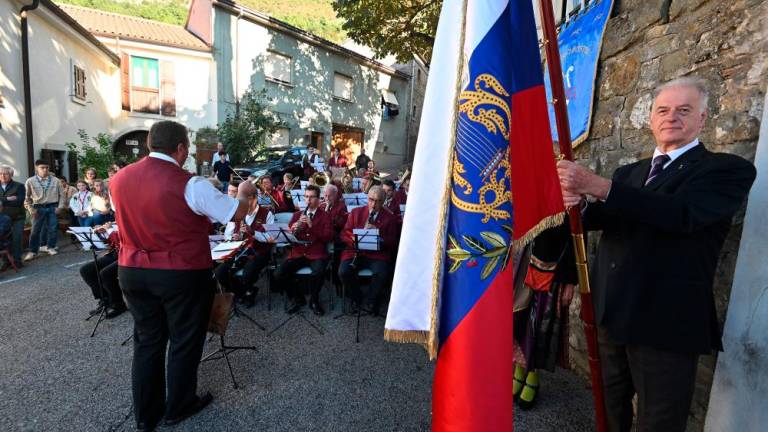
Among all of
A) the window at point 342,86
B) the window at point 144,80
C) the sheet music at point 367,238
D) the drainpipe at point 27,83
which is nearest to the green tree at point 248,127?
the window at point 144,80

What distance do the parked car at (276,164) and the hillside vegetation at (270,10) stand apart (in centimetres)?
1534

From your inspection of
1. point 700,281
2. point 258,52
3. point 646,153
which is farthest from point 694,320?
point 258,52

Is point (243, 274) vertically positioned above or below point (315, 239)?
below

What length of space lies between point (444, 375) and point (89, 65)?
1692 cm

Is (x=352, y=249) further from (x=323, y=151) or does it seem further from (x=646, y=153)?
(x=323, y=151)

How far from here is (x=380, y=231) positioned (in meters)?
4.92

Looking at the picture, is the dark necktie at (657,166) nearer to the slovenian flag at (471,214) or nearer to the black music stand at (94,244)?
the slovenian flag at (471,214)

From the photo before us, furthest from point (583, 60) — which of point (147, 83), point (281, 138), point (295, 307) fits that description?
point (147, 83)

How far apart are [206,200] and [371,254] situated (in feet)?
8.97

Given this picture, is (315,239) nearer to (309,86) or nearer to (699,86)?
(699,86)

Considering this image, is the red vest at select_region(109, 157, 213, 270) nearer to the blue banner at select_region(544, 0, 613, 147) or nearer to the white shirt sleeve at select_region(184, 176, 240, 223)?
the white shirt sleeve at select_region(184, 176, 240, 223)

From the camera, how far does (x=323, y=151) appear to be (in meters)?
18.5

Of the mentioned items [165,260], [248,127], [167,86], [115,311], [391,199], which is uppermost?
[167,86]

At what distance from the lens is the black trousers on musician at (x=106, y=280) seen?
438cm
